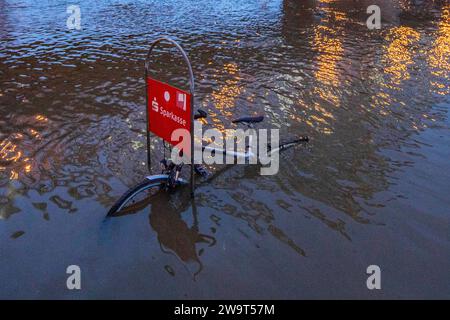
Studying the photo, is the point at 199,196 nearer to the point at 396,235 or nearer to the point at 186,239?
the point at 186,239

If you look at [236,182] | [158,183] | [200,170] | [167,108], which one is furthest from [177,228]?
[167,108]

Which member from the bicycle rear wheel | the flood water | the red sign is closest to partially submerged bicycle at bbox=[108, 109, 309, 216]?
the bicycle rear wheel

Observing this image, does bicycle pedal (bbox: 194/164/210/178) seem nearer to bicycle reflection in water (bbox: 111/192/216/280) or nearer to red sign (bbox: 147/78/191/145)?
bicycle reflection in water (bbox: 111/192/216/280)

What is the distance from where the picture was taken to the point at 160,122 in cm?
546

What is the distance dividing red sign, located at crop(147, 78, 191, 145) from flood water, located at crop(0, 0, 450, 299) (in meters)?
Answer: 1.13

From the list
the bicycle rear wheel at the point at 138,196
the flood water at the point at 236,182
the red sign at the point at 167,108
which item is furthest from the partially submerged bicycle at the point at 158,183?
the red sign at the point at 167,108

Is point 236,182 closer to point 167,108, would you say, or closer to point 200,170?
point 200,170

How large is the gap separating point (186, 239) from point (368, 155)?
13.3 feet

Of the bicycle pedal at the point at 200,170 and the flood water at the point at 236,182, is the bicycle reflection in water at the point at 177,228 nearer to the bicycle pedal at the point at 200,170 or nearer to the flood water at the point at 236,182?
the flood water at the point at 236,182

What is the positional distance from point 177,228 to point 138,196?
3.10ft

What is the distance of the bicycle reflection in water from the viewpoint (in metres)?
4.78

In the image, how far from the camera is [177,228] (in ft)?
17.2

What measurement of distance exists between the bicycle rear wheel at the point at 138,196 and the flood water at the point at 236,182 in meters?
0.17

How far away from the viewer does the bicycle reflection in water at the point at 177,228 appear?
478 cm
